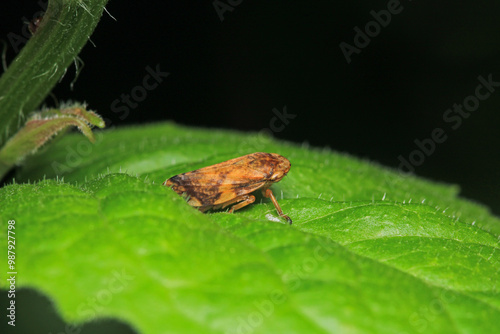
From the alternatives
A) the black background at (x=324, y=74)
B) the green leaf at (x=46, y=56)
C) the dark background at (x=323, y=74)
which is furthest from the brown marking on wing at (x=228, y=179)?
the black background at (x=324, y=74)

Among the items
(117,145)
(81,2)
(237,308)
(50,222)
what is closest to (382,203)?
(237,308)

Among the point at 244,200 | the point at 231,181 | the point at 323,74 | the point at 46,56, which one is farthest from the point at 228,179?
the point at 323,74

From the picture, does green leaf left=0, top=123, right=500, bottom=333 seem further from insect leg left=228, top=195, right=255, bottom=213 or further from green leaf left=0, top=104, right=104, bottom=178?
green leaf left=0, top=104, right=104, bottom=178

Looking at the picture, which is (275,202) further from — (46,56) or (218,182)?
(46,56)

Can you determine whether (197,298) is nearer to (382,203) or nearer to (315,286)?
(315,286)

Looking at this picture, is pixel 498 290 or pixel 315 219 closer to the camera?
pixel 498 290

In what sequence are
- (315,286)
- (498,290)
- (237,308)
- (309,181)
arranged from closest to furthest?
(237,308), (315,286), (498,290), (309,181)

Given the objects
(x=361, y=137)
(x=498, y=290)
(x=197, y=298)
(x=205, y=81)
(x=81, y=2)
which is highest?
(x=81, y=2)
